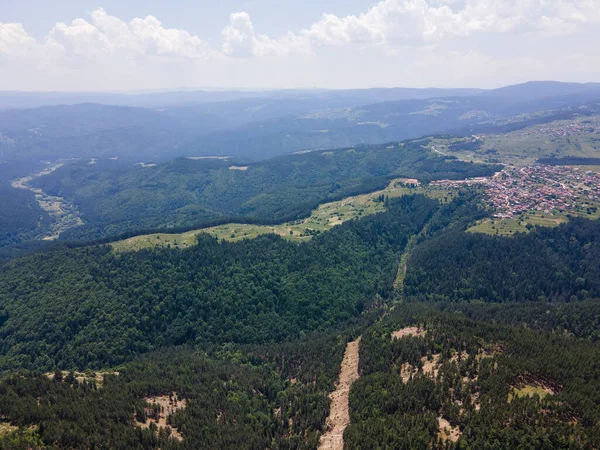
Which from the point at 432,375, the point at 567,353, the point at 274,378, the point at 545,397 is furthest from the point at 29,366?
the point at 567,353

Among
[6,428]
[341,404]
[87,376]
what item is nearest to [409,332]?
[341,404]

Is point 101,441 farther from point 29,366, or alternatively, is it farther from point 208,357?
point 29,366

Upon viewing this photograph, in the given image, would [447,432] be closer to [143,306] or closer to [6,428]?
[6,428]

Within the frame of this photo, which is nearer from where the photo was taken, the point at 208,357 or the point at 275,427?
the point at 275,427

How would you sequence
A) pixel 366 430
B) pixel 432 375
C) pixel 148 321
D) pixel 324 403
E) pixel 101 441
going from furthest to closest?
pixel 148 321, pixel 324 403, pixel 432 375, pixel 366 430, pixel 101 441

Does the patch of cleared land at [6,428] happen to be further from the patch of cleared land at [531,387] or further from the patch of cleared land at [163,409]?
the patch of cleared land at [531,387]

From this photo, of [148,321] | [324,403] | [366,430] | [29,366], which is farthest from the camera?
[148,321]
